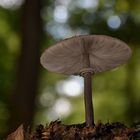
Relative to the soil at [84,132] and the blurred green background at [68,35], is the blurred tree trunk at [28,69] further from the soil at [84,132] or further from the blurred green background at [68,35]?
the soil at [84,132]

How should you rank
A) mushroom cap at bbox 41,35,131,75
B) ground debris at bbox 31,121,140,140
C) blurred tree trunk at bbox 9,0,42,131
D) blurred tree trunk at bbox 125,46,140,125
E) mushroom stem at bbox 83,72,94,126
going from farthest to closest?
blurred tree trunk at bbox 125,46,140,125
blurred tree trunk at bbox 9,0,42,131
mushroom cap at bbox 41,35,131,75
mushroom stem at bbox 83,72,94,126
ground debris at bbox 31,121,140,140

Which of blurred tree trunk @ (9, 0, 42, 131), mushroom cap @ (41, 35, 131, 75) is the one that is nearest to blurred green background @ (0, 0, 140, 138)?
blurred tree trunk @ (9, 0, 42, 131)

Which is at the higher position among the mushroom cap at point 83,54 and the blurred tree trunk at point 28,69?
the blurred tree trunk at point 28,69

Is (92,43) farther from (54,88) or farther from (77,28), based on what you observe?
(54,88)

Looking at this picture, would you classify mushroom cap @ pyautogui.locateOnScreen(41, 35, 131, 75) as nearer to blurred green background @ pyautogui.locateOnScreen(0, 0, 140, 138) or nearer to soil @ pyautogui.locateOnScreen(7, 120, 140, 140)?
soil @ pyautogui.locateOnScreen(7, 120, 140, 140)

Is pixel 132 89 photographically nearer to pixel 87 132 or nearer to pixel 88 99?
pixel 88 99

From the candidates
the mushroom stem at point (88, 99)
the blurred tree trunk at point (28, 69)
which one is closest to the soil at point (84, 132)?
the mushroom stem at point (88, 99)

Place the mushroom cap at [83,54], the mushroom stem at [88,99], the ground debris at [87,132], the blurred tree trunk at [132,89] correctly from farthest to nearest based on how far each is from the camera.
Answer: the blurred tree trunk at [132,89]
the mushroom cap at [83,54]
the mushroom stem at [88,99]
the ground debris at [87,132]
